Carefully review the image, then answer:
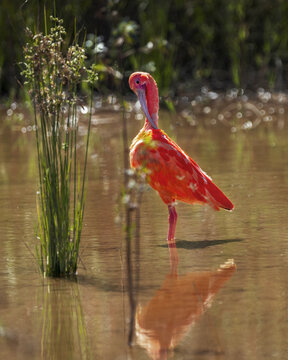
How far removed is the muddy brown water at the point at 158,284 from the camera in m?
3.52

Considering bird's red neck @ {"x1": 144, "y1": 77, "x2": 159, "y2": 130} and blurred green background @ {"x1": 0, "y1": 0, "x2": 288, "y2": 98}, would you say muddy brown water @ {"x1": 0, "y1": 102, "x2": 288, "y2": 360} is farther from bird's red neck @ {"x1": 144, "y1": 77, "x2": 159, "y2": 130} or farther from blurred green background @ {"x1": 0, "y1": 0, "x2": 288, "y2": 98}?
blurred green background @ {"x1": 0, "y1": 0, "x2": 288, "y2": 98}

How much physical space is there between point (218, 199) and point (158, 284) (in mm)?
1177

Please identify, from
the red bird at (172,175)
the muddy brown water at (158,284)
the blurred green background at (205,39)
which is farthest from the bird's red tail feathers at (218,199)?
the blurred green background at (205,39)

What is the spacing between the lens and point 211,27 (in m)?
13.2

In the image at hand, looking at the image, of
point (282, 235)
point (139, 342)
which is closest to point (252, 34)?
point (282, 235)

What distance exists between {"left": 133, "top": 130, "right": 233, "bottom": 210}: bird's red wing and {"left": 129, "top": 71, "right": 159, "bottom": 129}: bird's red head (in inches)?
10.2

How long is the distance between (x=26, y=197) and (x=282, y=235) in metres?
2.25

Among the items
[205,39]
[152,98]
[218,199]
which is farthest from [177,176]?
[205,39]

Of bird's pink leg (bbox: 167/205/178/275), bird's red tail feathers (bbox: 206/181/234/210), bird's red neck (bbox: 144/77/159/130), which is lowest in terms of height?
bird's pink leg (bbox: 167/205/178/275)

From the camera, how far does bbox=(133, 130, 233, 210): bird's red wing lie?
5348 millimetres

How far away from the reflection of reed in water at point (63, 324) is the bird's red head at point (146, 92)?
1613 mm

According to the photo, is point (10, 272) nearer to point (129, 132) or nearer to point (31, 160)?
point (31, 160)

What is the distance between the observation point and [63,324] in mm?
3812

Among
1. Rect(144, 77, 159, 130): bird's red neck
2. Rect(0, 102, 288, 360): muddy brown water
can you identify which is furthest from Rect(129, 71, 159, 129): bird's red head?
Rect(0, 102, 288, 360): muddy brown water
